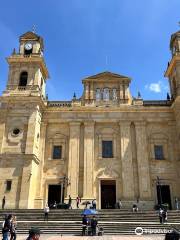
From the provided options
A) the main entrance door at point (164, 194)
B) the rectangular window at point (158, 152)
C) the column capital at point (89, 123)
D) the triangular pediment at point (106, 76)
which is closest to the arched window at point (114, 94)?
the triangular pediment at point (106, 76)

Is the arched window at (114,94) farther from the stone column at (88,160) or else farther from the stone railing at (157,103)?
the stone column at (88,160)

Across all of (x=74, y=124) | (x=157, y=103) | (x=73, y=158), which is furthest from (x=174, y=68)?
(x=73, y=158)

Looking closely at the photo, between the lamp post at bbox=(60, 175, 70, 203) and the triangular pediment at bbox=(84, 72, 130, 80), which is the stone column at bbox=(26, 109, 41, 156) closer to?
the lamp post at bbox=(60, 175, 70, 203)

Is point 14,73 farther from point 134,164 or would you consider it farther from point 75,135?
point 134,164

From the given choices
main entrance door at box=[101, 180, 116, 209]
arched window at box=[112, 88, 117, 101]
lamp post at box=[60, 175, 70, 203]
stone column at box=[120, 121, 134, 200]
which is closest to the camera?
stone column at box=[120, 121, 134, 200]

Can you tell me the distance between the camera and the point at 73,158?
98.9ft

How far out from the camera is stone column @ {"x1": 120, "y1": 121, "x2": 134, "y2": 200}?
28.8 m

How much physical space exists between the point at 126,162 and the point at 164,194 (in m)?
5.10

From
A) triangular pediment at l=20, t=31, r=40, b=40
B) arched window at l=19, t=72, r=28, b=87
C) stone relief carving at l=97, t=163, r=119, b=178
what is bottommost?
stone relief carving at l=97, t=163, r=119, b=178

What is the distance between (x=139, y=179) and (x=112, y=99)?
389 inches

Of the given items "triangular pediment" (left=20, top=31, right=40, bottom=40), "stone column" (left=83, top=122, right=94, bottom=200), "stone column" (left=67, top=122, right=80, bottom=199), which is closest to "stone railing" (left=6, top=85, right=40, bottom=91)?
"stone column" (left=67, top=122, right=80, bottom=199)

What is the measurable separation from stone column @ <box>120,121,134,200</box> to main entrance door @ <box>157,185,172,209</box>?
2.86 m

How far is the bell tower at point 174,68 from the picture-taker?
3266 cm

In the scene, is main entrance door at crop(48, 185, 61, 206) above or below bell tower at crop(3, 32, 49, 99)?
below
